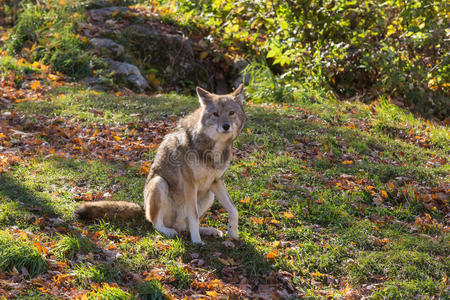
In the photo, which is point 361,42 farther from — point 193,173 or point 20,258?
point 20,258

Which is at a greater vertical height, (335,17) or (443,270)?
(335,17)

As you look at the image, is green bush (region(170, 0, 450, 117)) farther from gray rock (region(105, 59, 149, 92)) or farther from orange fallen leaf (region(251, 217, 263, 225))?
orange fallen leaf (region(251, 217, 263, 225))

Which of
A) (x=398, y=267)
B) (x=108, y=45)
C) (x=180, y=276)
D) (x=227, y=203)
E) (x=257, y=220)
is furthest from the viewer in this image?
(x=108, y=45)

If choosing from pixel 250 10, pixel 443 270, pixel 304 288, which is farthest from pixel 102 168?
pixel 250 10

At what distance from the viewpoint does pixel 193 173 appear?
566 cm

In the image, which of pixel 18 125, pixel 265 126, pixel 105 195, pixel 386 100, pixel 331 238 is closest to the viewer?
pixel 331 238

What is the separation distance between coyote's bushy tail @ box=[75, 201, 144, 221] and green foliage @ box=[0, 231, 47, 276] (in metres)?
1.24

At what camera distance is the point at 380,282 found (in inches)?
206

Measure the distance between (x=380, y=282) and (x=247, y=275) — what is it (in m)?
1.53

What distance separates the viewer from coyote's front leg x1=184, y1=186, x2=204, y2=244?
573cm

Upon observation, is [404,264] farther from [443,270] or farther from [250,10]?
[250,10]

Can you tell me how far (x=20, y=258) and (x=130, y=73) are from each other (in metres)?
9.18

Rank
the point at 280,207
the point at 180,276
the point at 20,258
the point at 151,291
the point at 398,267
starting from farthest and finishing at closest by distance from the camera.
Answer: the point at 280,207, the point at 398,267, the point at 180,276, the point at 20,258, the point at 151,291

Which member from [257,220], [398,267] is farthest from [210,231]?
[398,267]
